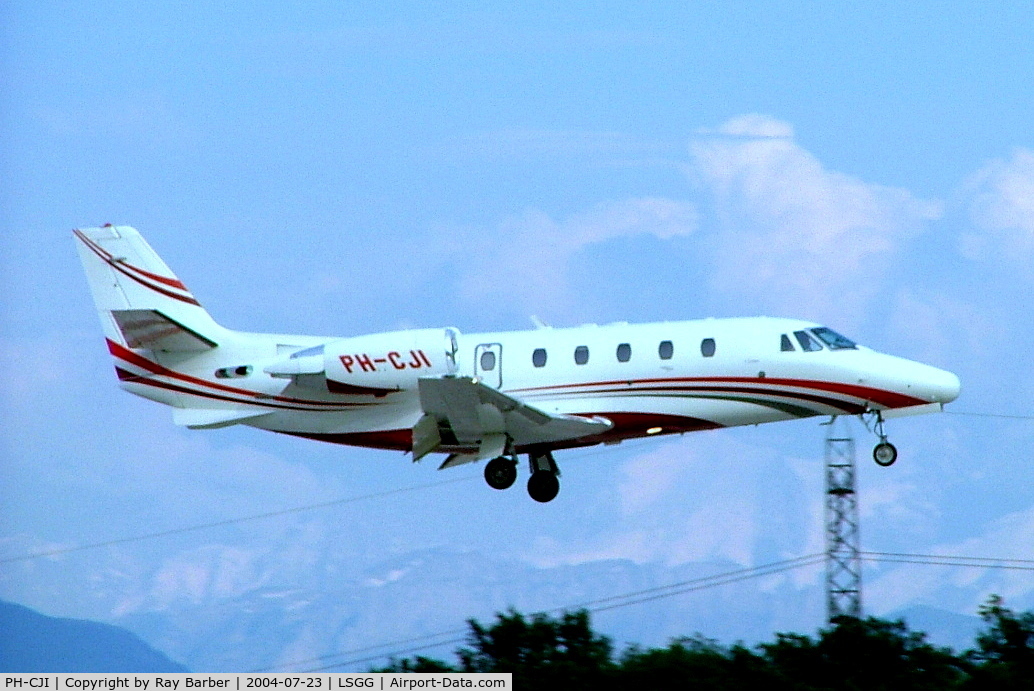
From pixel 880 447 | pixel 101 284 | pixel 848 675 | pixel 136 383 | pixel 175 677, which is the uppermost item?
pixel 101 284

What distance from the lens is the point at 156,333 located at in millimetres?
33938

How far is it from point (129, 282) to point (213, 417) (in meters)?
3.47

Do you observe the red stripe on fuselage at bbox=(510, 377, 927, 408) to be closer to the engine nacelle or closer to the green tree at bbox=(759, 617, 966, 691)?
the engine nacelle

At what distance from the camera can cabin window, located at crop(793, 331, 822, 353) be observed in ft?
103

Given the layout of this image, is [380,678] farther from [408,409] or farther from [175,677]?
[408,409]

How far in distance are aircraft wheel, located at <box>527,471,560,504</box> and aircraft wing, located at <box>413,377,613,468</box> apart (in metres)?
1.37

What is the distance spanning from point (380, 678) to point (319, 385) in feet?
21.4

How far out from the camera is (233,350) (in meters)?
34.4

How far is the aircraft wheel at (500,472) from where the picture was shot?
32.4 metres

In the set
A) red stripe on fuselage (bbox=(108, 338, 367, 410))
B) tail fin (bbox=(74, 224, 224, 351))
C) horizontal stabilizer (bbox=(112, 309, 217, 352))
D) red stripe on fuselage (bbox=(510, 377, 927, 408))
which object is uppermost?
tail fin (bbox=(74, 224, 224, 351))

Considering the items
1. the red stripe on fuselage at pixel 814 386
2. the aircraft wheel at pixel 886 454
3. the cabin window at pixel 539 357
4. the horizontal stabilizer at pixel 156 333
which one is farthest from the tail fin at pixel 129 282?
the aircraft wheel at pixel 886 454

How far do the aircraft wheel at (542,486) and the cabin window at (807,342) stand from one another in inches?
218

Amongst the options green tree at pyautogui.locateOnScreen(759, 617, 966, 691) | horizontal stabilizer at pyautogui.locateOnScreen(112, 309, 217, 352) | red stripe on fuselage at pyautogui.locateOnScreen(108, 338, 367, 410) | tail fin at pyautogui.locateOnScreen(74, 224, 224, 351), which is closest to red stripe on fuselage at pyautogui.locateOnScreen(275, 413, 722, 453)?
red stripe on fuselage at pyautogui.locateOnScreen(108, 338, 367, 410)

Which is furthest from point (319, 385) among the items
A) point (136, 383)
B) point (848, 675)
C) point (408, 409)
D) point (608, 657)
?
point (848, 675)
